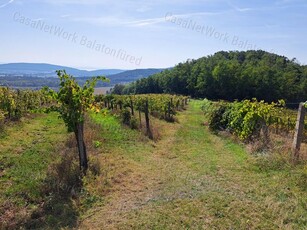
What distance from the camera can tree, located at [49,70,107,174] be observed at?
709 centimetres

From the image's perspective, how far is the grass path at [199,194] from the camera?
5145 millimetres

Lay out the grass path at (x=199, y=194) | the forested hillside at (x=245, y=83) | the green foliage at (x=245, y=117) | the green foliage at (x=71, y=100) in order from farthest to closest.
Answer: the forested hillside at (x=245, y=83) → the green foliage at (x=245, y=117) → the green foliage at (x=71, y=100) → the grass path at (x=199, y=194)

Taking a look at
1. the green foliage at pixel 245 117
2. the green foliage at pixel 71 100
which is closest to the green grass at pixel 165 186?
the green foliage at pixel 245 117

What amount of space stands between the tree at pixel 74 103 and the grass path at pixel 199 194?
149 cm

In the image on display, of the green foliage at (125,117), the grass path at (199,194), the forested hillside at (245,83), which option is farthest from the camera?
the forested hillside at (245,83)

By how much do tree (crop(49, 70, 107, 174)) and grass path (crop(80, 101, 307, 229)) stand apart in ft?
4.90

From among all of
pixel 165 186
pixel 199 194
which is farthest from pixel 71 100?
pixel 199 194

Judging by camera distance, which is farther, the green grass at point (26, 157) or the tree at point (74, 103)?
the tree at point (74, 103)

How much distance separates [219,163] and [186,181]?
2000mm

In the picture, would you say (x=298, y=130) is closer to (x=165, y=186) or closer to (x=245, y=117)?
(x=245, y=117)

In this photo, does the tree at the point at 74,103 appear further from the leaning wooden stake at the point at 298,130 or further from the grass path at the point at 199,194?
the leaning wooden stake at the point at 298,130

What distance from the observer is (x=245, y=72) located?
59.4 meters

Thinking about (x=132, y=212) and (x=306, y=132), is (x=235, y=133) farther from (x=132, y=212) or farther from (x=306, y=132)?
(x=132, y=212)

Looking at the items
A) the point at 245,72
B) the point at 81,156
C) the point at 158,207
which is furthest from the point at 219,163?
Answer: the point at 245,72
